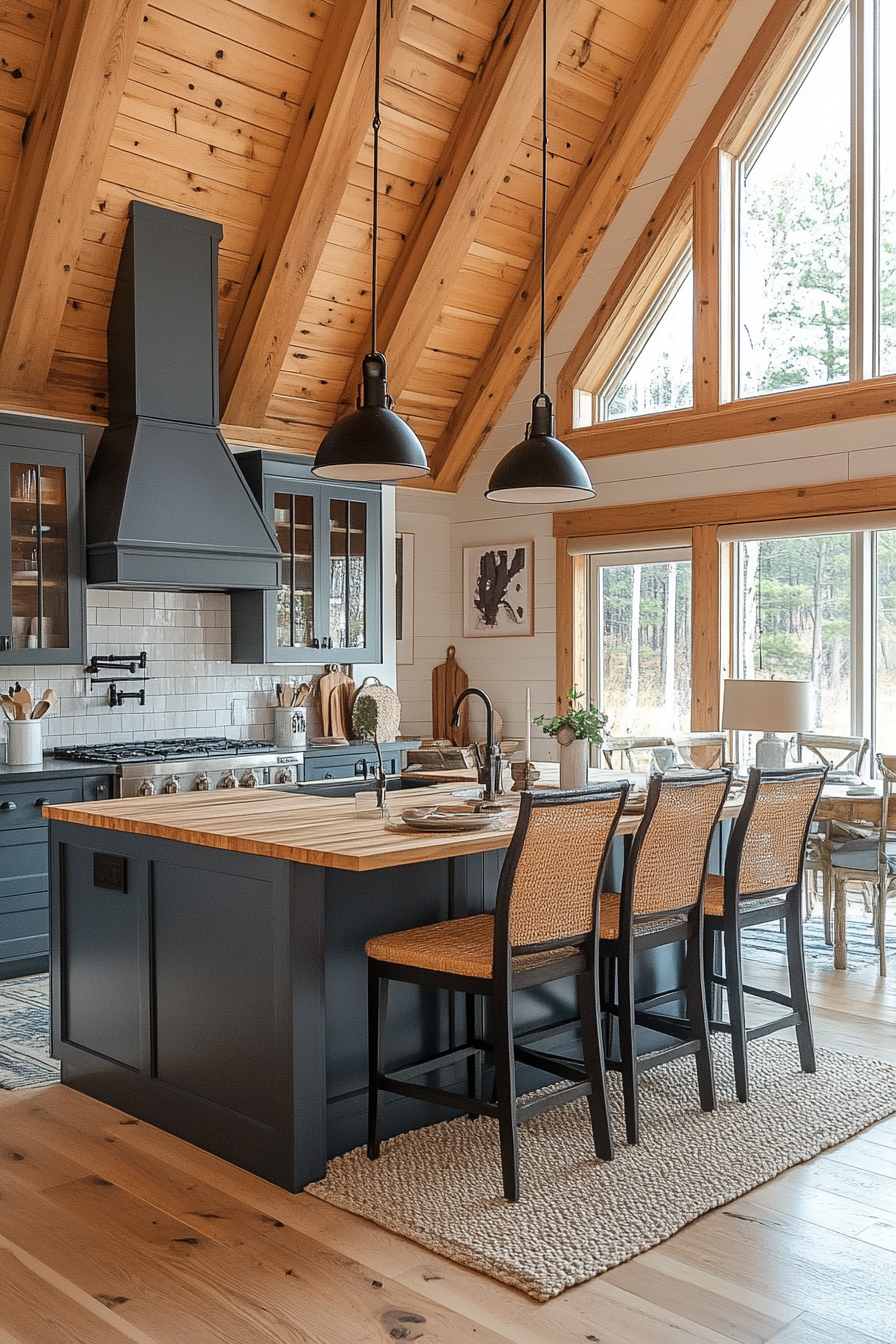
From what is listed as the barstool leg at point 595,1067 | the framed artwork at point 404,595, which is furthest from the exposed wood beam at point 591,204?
the barstool leg at point 595,1067

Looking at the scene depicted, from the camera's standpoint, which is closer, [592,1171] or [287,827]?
[592,1171]

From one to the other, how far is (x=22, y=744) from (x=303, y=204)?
304 centimetres

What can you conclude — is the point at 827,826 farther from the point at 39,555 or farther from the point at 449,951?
the point at 39,555

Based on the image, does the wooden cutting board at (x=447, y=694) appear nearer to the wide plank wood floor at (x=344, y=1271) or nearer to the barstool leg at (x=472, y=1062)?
the barstool leg at (x=472, y=1062)

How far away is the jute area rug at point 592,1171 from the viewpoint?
2771 mm

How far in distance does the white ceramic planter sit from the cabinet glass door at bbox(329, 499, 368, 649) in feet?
9.82

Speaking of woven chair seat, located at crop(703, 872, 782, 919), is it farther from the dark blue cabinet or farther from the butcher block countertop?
the dark blue cabinet

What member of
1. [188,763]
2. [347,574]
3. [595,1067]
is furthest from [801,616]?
[595,1067]

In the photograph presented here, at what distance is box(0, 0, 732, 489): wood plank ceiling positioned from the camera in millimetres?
5402

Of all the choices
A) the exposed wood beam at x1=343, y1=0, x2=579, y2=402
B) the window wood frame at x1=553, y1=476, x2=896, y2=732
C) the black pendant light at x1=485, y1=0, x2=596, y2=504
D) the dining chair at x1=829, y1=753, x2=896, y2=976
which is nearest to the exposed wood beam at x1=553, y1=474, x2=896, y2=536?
the window wood frame at x1=553, y1=476, x2=896, y2=732

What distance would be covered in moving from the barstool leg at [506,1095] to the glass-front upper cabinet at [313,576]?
3983 mm

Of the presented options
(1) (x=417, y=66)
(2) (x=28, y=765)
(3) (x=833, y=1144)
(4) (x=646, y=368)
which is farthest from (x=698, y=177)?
(3) (x=833, y=1144)

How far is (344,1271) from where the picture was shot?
2.67 m

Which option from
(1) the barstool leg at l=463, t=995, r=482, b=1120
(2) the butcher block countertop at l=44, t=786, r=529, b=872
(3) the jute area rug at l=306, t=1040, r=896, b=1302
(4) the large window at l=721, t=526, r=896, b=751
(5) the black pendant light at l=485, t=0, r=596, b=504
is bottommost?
(3) the jute area rug at l=306, t=1040, r=896, b=1302
